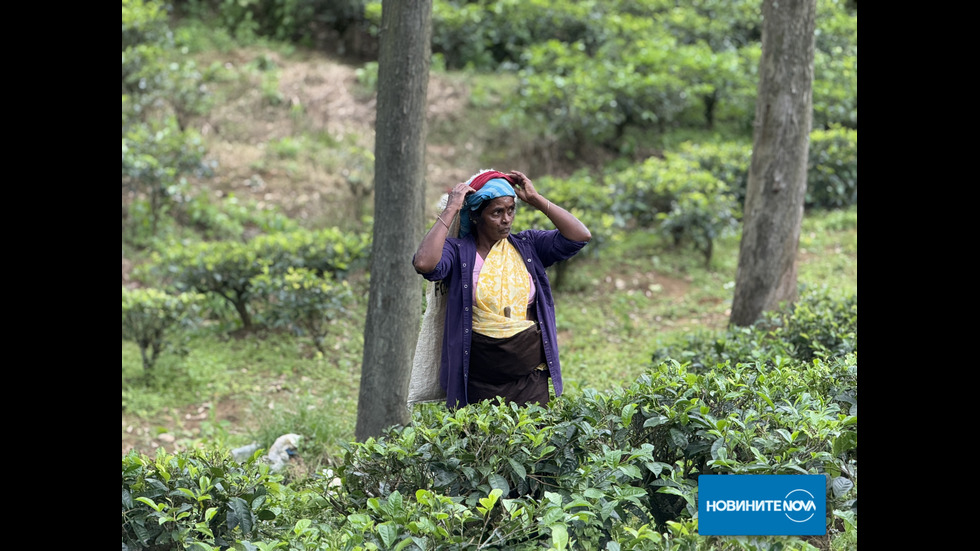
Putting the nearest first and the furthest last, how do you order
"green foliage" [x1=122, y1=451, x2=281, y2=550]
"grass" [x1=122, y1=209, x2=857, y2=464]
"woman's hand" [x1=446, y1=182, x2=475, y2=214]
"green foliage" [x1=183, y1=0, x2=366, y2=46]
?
"green foliage" [x1=122, y1=451, x2=281, y2=550] → "woman's hand" [x1=446, y1=182, x2=475, y2=214] → "grass" [x1=122, y1=209, x2=857, y2=464] → "green foliage" [x1=183, y1=0, x2=366, y2=46]

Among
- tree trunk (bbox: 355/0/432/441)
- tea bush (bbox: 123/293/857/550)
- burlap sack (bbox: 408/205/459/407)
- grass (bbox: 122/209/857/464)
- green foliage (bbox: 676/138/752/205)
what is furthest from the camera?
green foliage (bbox: 676/138/752/205)

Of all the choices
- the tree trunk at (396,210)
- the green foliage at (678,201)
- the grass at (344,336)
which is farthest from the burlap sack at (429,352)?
the green foliage at (678,201)

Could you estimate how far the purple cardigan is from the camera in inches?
150

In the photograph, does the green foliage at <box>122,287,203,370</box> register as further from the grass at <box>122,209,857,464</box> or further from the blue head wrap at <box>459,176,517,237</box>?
the blue head wrap at <box>459,176,517,237</box>

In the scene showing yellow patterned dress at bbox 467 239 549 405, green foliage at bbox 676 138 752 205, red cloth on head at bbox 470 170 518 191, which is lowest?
yellow patterned dress at bbox 467 239 549 405

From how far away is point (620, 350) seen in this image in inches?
283

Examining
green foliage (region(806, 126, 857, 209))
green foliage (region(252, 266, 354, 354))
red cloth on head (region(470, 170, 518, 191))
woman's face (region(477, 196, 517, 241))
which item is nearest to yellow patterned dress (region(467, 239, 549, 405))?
woman's face (region(477, 196, 517, 241))

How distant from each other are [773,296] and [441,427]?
3.65 meters

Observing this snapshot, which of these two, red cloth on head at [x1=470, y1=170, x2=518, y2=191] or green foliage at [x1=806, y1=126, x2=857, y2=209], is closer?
red cloth on head at [x1=470, y1=170, x2=518, y2=191]

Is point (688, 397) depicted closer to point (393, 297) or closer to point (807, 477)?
point (807, 477)

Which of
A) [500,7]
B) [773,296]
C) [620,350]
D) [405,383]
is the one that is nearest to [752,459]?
[405,383]

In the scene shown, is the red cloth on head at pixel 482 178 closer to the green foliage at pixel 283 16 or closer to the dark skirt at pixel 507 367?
the dark skirt at pixel 507 367

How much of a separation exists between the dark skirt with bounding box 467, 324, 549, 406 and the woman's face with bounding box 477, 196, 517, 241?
46cm

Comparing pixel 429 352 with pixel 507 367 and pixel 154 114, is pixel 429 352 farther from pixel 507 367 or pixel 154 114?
pixel 154 114
